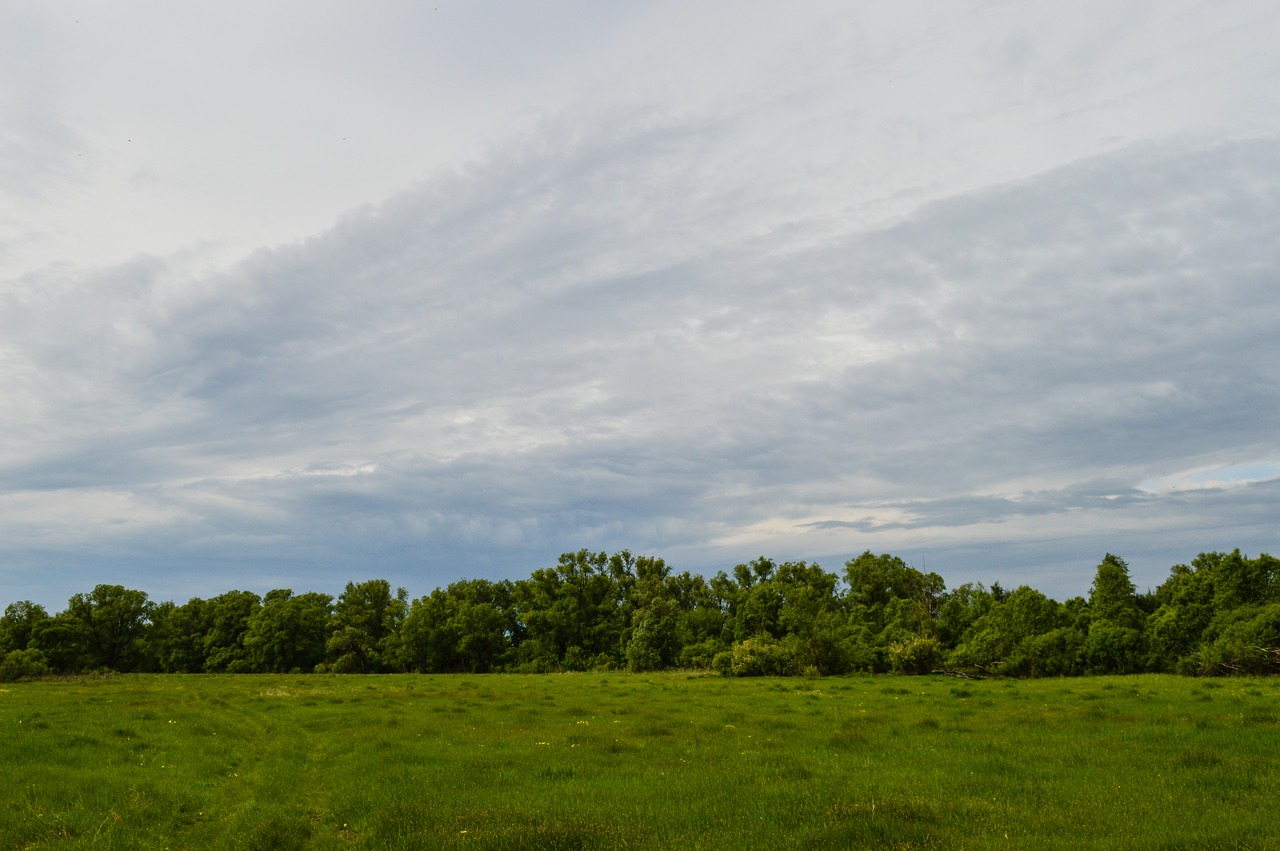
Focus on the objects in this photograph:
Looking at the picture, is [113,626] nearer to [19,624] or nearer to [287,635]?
[19,624]

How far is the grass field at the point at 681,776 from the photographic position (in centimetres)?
1426

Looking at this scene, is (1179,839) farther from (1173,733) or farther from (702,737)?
(702,737)

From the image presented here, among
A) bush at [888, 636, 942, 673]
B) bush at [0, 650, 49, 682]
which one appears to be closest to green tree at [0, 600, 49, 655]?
bush at [0, 650, 49, 682]

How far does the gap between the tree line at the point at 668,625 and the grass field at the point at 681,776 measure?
75.4ft

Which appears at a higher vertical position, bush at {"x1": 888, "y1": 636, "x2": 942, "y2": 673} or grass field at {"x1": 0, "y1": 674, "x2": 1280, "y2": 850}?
grass field at {"x1": 0, "y1": 674, "x2": 1280, "y2": 850}

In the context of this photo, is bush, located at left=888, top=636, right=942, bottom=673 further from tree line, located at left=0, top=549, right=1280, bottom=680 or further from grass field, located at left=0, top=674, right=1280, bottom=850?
grass field, located at left=0, top=674, right=1280, bottom=850

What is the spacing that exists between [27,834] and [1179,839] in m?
22.8

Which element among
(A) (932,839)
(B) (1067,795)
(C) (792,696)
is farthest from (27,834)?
(C) (792,696)

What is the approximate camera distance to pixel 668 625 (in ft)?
347

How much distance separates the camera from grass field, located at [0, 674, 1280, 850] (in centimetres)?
1426

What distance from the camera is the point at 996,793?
16.6 metres

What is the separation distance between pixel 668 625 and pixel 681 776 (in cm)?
8803

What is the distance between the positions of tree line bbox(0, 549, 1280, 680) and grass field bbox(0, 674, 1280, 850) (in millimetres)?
22985

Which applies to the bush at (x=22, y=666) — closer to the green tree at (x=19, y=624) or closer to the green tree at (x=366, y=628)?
the green tree at (x=19, y=624)
